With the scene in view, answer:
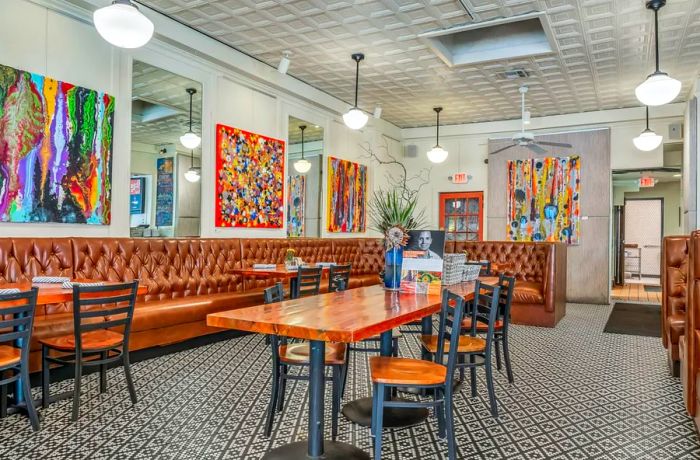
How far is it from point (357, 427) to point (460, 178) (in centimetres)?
839

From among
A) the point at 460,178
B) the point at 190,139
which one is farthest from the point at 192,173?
the point at 460,178

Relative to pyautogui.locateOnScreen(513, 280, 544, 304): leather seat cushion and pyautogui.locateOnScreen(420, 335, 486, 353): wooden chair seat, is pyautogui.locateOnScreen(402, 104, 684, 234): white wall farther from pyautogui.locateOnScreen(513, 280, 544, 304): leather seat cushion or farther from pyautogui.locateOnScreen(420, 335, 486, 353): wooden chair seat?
pyautogui.locateOnScreen(420, 335, 486, 353): wooden chair seat

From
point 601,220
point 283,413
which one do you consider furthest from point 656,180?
point 283,413

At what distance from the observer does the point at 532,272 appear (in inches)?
300

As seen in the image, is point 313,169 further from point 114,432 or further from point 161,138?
point 114,432

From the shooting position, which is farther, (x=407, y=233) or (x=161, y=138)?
(x=161, y=138)

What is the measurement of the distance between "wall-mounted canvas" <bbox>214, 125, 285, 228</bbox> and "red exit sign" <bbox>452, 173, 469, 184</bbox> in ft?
15.4

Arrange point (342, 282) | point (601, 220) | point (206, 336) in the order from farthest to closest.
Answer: point (601, 220)
point (206, 336)
point (342, 282)

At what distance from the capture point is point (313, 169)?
330 inches

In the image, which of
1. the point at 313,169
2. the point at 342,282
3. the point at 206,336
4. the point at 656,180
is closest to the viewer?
the point at 342,282

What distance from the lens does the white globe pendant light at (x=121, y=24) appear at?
367cm

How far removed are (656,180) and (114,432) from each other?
1506 cm

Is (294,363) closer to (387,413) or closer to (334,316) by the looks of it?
(334,316)

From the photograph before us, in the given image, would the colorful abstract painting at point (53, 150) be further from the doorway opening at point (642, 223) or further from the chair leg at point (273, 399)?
the doorway opening at point (642, 223)
